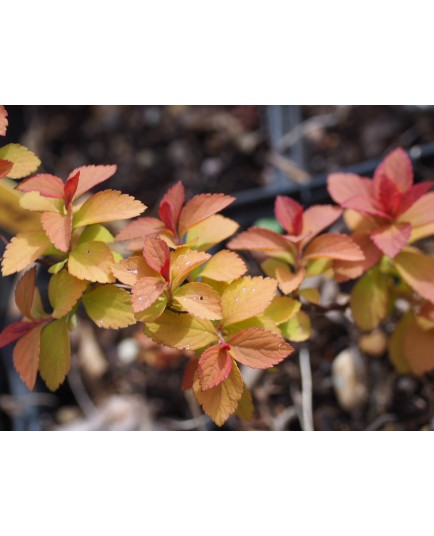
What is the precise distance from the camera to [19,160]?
0.63 meters

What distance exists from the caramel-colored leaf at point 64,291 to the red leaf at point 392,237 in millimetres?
339

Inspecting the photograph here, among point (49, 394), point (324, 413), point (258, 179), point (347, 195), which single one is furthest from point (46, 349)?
point (258, 179)

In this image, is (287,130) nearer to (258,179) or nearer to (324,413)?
(258,179)

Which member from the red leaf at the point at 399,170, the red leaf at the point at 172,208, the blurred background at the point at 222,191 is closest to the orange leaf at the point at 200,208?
the red leaf at the point at 172,208

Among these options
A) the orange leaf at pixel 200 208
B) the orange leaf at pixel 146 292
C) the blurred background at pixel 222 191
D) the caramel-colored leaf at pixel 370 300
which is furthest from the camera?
the blurred background at pixel 222 191

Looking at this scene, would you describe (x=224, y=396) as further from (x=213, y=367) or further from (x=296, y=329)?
(x=296, y=329)

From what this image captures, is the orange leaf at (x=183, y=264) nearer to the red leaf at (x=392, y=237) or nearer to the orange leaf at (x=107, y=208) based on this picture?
the orange leaf at (x=107, y=208)

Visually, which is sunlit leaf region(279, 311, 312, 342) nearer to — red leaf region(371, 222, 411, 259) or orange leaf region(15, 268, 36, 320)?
red leaf region(371, 222, 411, 259)

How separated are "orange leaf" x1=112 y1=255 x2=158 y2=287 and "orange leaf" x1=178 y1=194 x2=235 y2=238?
0.08 metres

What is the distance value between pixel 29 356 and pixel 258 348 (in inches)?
9.5

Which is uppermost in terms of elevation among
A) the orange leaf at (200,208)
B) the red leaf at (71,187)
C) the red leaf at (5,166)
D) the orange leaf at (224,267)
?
the red leaf at (5,166)

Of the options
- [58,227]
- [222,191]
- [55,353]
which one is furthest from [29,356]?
[222,191]

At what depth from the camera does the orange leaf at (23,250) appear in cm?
59

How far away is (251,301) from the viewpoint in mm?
A: 602
